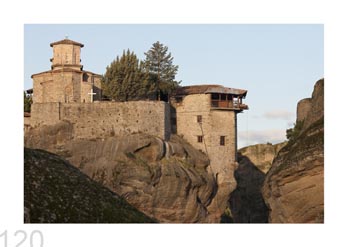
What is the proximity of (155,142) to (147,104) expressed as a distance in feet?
11.9

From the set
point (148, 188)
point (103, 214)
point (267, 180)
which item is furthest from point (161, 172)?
point (103, 214)

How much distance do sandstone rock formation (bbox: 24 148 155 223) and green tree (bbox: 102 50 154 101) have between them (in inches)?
1521

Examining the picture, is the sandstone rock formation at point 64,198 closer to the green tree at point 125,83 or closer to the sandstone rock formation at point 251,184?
the green tree at point 125,83

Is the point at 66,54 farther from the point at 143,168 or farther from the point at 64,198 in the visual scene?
the point at 64,198

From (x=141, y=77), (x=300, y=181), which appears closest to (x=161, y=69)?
(x=141, y=77)

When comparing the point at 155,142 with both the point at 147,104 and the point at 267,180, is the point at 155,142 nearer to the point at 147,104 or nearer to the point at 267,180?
the point at 147,104

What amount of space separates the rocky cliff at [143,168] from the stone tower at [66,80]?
19.2ft

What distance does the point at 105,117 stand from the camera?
67625 mm

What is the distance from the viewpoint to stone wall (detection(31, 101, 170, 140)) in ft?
221

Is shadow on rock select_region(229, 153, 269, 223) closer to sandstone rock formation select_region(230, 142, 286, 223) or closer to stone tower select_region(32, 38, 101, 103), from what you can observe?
sandstone rock formation select_region(230, 142, 286, 223)

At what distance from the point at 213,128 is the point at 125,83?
27.5 ft

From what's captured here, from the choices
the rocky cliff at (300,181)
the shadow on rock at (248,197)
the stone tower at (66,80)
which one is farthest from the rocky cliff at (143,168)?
the rocky cliff at (300,181)

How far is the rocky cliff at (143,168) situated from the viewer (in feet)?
210

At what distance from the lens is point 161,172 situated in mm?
65562
